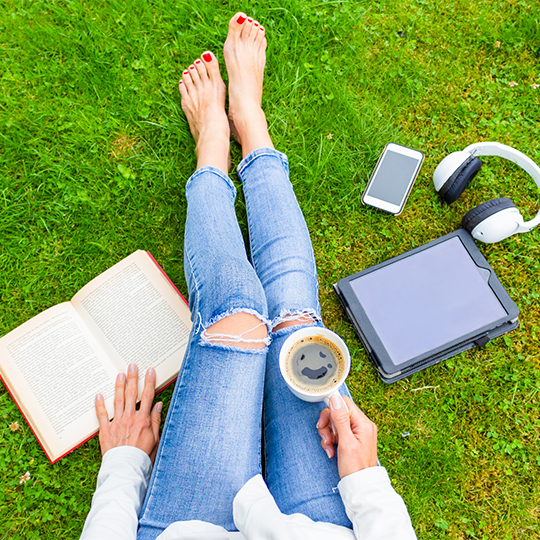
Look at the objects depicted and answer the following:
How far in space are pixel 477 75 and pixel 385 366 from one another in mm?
1944

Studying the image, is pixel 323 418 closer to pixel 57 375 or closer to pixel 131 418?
pixel 131 418

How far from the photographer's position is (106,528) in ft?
4.56

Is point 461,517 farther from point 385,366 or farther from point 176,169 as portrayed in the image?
point 176,169

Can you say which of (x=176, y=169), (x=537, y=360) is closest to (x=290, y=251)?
(x=176, y=169)

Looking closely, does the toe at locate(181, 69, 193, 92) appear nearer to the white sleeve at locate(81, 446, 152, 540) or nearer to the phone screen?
the phone screen

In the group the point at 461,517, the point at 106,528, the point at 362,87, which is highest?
the point at 362,87

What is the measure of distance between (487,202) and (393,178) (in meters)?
0.53

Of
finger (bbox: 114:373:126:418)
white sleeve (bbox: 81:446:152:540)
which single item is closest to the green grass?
finger (bbox: 114:373:126:418)

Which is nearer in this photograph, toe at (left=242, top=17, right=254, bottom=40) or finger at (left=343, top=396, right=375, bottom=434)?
finger at (left=343, top=396, right=375, bottom=434)

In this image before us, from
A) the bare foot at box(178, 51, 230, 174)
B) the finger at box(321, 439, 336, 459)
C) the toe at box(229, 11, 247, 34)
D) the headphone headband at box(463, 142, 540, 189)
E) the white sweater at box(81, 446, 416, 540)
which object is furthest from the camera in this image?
the toe at box(229, 11, 247, 34)

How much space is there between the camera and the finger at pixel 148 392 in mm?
1980

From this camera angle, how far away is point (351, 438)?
143cm

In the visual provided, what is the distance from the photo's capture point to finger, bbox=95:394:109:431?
194 centimetres

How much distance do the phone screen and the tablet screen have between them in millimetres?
400
